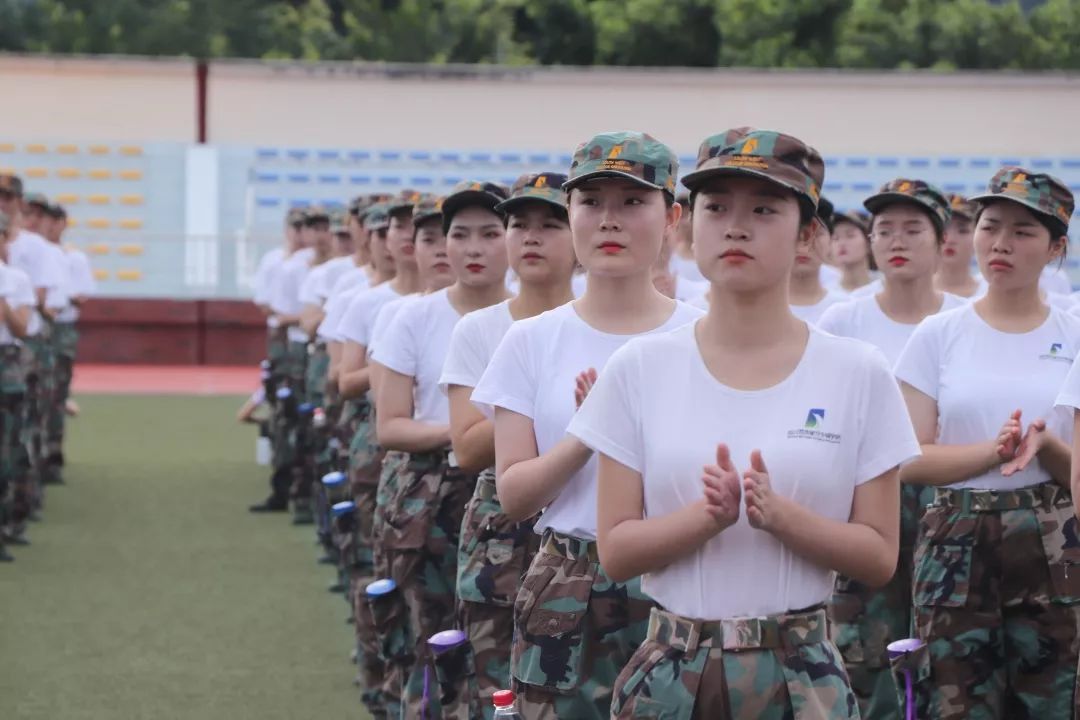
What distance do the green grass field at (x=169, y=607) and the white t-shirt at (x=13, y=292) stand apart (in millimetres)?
1455

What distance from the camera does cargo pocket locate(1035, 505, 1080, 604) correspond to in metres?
5.97

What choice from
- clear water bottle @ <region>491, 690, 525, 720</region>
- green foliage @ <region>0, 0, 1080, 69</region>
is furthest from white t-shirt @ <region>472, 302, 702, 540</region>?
green foliage @ <region>0, 0, 1080, 69</region>

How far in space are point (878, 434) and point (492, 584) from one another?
227 centimetres

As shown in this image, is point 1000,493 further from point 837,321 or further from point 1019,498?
point 837,321

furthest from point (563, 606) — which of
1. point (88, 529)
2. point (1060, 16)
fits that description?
point (1060, 16)

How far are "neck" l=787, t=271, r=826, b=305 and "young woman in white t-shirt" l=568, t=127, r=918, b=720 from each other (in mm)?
5240

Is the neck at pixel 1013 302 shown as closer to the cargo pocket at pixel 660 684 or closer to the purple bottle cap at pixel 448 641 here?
the purple bottle cap at pixel 448 641

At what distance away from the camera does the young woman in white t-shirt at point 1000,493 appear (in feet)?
19.7

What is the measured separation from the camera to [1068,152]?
2716cm

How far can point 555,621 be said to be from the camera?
510 cm

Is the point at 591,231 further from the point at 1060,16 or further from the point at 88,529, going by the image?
the point at 1060,16

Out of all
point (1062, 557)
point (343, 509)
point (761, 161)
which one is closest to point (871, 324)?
point (1062, 557)

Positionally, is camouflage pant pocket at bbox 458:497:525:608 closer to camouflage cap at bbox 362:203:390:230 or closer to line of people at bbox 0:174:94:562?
camouflage cap at bbox 362:203:390:230

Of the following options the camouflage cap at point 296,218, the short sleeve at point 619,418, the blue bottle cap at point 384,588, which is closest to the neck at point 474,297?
the blue bottle cap at point 384,588
